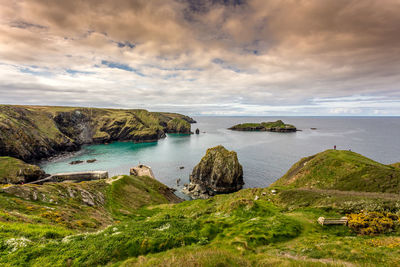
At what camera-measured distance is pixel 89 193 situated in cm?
3591

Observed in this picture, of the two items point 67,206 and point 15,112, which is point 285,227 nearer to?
point 67,206

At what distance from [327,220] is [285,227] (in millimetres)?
5339

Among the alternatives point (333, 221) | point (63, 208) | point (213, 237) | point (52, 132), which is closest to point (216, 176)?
point (63, 208)

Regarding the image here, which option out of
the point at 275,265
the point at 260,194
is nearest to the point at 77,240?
the point at 275,265

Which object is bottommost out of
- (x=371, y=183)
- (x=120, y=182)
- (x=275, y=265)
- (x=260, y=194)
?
(x=120, y=182)

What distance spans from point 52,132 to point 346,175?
18997 centimetres

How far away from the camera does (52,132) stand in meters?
137

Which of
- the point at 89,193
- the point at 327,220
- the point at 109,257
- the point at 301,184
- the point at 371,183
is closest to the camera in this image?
the point at 109,257

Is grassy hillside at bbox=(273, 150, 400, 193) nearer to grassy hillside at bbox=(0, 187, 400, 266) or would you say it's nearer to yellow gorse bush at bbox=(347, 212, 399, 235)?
yellow gorse bush at bbox=(347, 212, 399, 235)

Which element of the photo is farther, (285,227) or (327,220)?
(327,220)

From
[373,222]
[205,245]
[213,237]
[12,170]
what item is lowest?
[12,170]

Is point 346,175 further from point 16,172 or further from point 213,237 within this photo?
point 16,172

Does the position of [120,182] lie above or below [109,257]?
below

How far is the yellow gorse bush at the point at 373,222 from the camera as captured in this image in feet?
48.4
